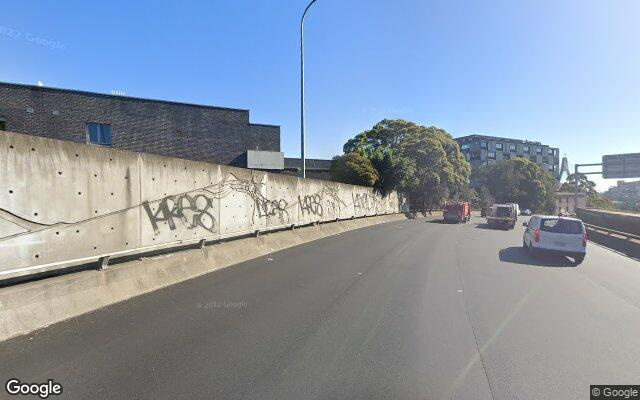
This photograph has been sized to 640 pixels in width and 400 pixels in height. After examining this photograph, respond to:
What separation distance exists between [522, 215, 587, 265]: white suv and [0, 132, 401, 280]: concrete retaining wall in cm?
997

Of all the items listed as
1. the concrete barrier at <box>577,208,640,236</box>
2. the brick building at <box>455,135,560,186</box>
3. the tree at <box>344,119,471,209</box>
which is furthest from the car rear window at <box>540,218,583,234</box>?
the brick building at <box>455,135,560,186</box>

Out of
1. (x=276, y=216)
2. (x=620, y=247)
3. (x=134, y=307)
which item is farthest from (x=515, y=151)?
(x=134, y=307)

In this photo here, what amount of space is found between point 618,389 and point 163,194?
786cm

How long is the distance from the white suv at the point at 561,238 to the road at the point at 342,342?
3954 mm

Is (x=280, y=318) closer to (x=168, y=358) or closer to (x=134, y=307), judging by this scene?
(x=168, y=358)

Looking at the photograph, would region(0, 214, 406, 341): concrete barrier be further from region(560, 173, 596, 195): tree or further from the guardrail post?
region(560, 173, 596, 195): tree

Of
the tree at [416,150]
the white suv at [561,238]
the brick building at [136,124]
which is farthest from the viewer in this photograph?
the tree at [416,150]

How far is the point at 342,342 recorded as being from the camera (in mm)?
4992

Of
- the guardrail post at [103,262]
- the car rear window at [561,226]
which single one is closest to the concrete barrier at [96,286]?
the guardrail post at [103,262]

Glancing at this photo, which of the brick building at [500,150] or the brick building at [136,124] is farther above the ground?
the brick building at [500,150]

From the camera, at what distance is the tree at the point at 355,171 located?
3538cm

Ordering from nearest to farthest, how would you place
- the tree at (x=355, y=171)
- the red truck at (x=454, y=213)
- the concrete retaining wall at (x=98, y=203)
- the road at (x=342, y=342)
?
the road at (x=342, y=342) < the concrete retaining wall at (x=98, y=203) < the tree at (x=355, y=171) < the red truck at (x=454, y=213)

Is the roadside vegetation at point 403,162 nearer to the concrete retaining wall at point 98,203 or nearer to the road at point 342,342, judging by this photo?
the concrete retaining wall at point 98,203

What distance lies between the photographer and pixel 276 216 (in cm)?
1472
